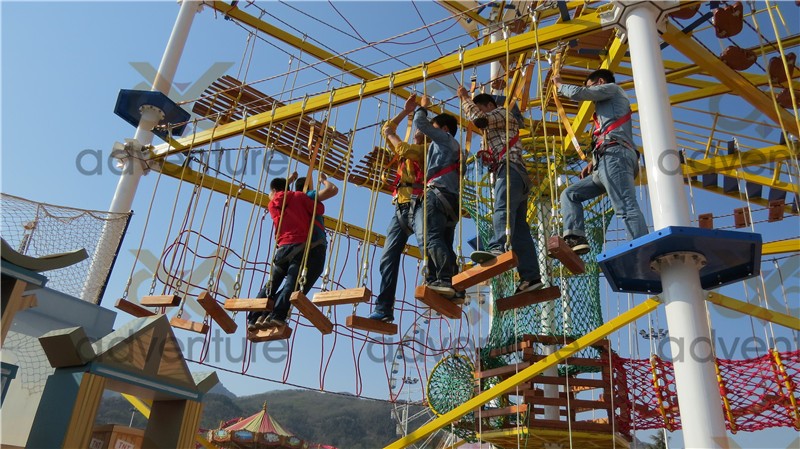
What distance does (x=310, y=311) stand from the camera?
4211 millimetres

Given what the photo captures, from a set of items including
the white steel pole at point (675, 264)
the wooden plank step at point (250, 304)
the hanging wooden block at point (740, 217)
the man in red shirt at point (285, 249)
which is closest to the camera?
the white steel pole at point (675, 264)

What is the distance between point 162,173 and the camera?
750 cm

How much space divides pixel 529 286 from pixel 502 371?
2.33 meters

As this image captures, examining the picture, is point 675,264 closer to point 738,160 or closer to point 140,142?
point 738,160

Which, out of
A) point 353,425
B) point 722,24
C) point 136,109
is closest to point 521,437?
point 722,24

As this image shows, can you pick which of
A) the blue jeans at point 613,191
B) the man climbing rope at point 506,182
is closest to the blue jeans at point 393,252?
the man climbing rope at point 506,182

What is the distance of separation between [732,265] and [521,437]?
300 centimetres

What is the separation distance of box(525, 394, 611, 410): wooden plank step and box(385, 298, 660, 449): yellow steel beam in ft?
2.65

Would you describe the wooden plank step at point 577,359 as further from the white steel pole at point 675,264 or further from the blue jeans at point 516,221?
the white steel pole at point 675,264

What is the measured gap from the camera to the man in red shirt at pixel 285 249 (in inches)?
185

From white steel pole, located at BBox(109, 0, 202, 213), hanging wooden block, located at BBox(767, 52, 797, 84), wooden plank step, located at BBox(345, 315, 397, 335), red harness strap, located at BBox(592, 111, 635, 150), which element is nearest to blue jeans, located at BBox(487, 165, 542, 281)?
red harness strap, located at BBox(592, 111, 635, 150)

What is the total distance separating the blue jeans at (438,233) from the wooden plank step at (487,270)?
0.93 feet

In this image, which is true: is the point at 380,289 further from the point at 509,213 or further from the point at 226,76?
the point at 226,76

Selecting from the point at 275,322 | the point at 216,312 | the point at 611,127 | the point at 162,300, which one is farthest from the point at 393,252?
the point at 162,300
